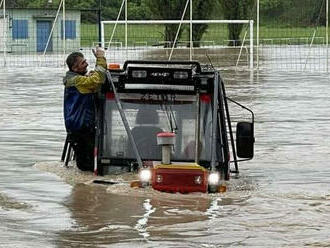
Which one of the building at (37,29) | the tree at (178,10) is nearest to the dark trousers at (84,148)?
the tree at (178,10)

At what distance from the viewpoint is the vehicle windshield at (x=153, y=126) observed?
1330 centimetres

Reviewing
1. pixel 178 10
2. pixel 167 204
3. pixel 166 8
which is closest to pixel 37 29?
pixel 166 8

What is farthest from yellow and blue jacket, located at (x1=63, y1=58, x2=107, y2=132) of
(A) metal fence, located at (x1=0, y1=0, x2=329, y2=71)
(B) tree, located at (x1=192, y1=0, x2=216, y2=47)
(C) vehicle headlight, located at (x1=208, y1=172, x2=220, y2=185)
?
(B) tree, located at (x1=192, y1=0, x2=216, y2=47)

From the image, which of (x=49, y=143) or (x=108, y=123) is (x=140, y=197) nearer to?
(x=108, y=123)

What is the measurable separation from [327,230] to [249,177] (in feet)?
12.9

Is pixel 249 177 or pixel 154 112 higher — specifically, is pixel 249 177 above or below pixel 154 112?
below

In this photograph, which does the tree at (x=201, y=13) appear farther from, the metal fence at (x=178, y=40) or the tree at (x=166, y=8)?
the tree at (x=166, y=8)

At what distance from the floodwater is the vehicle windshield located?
17.6 inches

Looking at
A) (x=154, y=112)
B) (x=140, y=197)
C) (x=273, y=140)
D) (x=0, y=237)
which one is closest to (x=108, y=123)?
(x=154, y=112)

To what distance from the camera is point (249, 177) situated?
1424 cm

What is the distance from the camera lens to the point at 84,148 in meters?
14.0

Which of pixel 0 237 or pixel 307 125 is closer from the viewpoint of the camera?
pixel 0 237

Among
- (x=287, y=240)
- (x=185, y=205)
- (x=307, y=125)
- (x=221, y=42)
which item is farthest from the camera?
(x=221, y=42)

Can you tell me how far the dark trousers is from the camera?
13.9m
